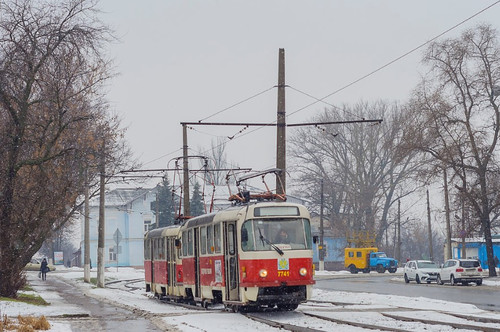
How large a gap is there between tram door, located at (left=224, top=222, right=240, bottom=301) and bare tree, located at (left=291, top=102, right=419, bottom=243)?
54.8 metres

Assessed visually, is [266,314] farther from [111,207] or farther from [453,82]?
[111,207]

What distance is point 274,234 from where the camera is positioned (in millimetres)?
22078

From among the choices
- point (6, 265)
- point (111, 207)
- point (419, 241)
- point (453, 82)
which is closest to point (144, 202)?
point (111, 207)

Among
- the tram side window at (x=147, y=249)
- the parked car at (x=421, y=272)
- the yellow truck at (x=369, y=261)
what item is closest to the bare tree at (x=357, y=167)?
the yellow truck at (x=369, y=261)

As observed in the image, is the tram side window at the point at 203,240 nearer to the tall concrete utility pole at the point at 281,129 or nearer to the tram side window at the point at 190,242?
the tram side window at the point at 190,242

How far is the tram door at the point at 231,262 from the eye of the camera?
22297 millimetres

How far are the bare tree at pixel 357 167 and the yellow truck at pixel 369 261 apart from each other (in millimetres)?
6105

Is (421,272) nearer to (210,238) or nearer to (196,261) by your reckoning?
(196,261)

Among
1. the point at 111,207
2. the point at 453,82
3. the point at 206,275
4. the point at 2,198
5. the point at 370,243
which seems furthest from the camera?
the point at 111,207

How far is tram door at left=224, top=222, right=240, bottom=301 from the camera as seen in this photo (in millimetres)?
22297

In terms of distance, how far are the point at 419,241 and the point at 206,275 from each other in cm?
10417

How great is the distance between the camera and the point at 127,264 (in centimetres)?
11050

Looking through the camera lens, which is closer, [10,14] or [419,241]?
[10,14]

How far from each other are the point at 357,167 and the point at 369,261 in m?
9.17
